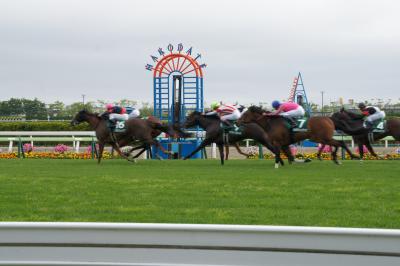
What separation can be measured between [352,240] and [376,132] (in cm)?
1359

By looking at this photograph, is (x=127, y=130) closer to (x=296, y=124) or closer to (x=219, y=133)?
(x=219, y=133)

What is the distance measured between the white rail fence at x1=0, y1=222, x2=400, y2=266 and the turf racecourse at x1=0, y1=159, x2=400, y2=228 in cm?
216

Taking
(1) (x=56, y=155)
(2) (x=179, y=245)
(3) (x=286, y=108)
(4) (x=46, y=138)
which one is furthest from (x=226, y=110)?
(2) (x=179, y=245)

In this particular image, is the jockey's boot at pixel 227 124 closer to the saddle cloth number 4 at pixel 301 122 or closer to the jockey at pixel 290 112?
the jockey at pixel 290 112

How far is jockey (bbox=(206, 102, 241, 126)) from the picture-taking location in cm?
1667

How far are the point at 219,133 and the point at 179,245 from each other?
1251cm

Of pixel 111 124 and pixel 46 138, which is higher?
pixel 111 124

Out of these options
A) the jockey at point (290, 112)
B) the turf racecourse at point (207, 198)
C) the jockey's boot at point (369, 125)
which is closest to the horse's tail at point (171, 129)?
the jockey at point (290, 112)

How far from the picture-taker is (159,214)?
684 cm

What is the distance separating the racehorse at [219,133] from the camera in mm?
15609

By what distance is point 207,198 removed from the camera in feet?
26.6

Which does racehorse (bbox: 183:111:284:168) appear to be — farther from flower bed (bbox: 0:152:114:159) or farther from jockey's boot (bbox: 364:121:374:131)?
flower bed (bbox: 0:152:114:159)

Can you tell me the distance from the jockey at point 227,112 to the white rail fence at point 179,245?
489 inches

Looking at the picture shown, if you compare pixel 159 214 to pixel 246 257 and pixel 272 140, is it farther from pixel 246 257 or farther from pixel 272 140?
pixel 272 140
